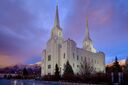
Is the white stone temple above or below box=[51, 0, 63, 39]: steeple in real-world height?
below

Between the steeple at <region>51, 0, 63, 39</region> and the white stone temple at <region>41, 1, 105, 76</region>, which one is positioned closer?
the white stone temple at <region>41, 1, 105, 76</region>

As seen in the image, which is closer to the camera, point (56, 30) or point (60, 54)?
point (60, 54)

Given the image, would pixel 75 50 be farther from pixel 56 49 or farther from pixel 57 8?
pixel 57 8

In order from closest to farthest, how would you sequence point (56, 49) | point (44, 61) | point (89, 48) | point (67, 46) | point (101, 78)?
point (101, 78) < point (67, 46) < point (56, 49) < point (44, 61) < point (89, 48)

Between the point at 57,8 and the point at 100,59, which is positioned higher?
the point at 57,8

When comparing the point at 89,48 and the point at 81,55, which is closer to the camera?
the point at 81,55

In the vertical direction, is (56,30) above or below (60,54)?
above

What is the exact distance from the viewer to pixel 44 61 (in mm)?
89812

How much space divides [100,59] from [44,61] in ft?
98.6

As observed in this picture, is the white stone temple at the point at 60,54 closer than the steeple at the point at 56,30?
Yes

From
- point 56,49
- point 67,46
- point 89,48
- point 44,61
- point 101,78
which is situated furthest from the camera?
point 89,48

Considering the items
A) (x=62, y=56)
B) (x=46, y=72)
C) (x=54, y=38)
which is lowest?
(x=46, y=72)

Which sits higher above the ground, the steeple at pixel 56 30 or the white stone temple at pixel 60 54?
the steeple at pixel 56 30

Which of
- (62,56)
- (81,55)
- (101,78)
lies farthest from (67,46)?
(101,78)
